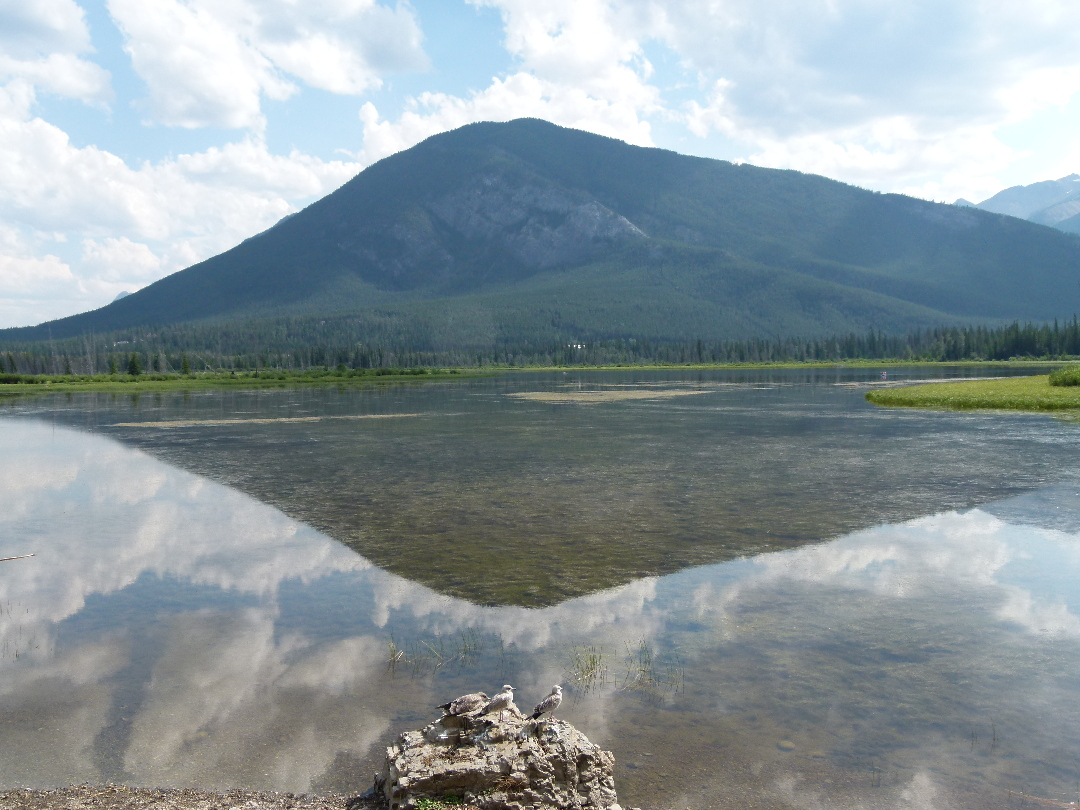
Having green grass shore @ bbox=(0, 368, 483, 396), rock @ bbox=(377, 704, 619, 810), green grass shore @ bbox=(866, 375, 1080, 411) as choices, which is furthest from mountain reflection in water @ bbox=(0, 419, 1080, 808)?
green grass shore @ bbox=(0, 368, 483, 396)

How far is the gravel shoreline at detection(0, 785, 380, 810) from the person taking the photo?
21.7 feet

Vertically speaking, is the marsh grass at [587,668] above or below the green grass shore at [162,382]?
below

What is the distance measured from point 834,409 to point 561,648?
157 ft

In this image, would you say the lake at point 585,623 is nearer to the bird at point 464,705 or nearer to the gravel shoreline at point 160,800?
the gravel shoreline at point 160,800

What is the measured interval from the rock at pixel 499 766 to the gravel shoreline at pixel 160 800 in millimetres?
473

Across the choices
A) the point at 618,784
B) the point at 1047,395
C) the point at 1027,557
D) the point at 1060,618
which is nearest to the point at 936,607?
the point at 1060,618

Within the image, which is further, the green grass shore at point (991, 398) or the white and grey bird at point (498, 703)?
the green grass shore at point (991, 398)

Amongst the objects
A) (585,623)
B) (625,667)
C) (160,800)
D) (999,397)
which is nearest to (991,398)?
(999,397)

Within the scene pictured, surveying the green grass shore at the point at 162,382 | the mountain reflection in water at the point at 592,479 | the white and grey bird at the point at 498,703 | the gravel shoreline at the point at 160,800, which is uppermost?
the green grass shore at the point at 162,382

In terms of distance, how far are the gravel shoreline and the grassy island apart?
5509 cm

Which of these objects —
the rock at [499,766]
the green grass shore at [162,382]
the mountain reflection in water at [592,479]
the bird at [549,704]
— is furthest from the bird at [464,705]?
the green grass shore at [162,382]

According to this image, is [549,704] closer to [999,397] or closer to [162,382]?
[999,397]

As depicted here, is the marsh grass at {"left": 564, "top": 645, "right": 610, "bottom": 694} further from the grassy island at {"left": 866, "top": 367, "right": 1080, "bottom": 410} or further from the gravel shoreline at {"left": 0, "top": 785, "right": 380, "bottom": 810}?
the grassy island at {"left": 866, "top": 367, "right": 1080, "bottom": 410}

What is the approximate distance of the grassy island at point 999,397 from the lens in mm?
50594
